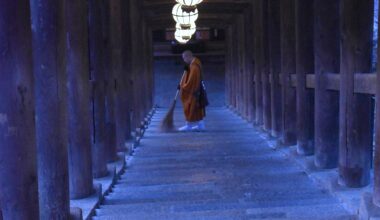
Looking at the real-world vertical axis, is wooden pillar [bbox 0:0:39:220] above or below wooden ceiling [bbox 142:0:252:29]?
below

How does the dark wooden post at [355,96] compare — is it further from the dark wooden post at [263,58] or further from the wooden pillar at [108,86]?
the dark wooden post at [263,58]

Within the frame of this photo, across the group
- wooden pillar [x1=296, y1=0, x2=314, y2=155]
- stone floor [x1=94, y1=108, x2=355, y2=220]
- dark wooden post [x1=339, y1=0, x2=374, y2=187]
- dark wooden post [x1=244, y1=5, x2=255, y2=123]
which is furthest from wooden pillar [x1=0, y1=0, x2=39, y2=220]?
dark wooden post [x1=244, y1=5, x2=255, y2=123]

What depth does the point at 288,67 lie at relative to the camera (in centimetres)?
640

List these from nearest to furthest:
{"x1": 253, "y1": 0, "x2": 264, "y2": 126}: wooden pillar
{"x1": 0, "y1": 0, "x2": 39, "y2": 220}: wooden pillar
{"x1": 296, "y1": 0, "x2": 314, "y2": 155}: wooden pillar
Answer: {"x1": 0, "y1": 0, "x2": 39, "y2": 220}: wooden pillar < {"x1": 296, "y1": 0, "x2": 314, "y2": 155}: wooden pillar < {"x1": 253, "y1": 0, "x2": 264, "y2": 126}: wooden pillar

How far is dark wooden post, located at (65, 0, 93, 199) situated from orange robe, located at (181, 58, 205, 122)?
5.72 meters

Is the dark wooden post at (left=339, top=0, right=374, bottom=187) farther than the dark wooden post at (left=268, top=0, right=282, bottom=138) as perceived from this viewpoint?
No

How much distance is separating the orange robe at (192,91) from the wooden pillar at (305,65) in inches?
165

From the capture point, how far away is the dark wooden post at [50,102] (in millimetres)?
2975

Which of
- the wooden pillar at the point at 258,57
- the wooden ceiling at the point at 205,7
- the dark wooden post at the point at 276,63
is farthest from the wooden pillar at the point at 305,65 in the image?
the wooden ceiling at the point at 205,7

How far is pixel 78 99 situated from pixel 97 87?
3.30 ft

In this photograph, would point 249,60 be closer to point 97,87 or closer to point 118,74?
point 118,74

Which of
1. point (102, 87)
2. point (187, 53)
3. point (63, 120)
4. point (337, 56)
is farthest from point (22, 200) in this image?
point (187, 53)

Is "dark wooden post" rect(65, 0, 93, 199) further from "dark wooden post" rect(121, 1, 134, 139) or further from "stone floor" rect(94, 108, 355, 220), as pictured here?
"dark wooden post" rect(121, 1, 134, 139)

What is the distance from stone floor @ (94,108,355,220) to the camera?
3.74 m
